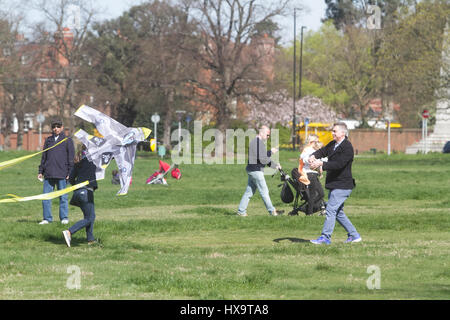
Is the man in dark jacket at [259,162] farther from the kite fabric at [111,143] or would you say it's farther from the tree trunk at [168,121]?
the tree trunk at [168,121]

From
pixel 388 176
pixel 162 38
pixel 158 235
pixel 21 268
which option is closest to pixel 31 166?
pixel 388 176

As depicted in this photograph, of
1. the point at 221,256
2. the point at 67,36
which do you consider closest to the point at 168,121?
the point at 67,36

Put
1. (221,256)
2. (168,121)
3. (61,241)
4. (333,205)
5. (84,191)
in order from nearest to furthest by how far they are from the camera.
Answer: (221,256), (333,205), (84,191), (61,241), (168,121)

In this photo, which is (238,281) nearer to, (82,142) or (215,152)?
(82,142)

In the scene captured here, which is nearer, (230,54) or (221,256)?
(221,256)

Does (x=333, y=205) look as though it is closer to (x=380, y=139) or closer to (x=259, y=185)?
(x=259, y=185)

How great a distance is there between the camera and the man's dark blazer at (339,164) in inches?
478

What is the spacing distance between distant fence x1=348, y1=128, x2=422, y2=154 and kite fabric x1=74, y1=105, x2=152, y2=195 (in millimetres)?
66255

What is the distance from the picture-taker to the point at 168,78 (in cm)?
5938

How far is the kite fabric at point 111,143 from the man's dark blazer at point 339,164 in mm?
2623

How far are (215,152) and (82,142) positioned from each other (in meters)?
47.2

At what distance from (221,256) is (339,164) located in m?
2.18

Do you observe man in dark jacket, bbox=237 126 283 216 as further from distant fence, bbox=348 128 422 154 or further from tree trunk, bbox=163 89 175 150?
distant fence, bbox=348 128 422 154

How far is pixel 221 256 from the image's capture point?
11.5 m
